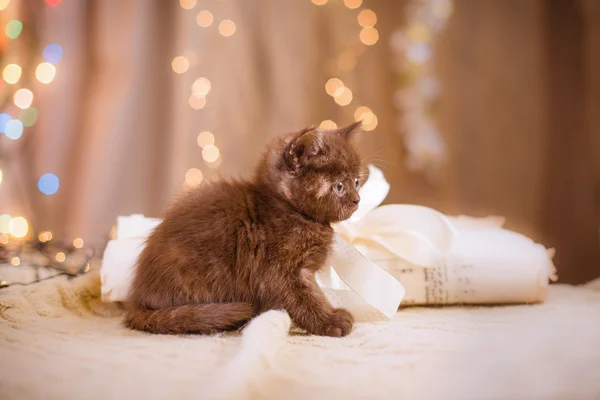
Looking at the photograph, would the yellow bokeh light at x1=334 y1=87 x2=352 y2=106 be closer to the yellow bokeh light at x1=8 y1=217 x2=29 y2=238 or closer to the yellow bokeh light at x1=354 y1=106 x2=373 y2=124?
the yellow bokeh light at x1=354 y1=106 x2=373 y2=124

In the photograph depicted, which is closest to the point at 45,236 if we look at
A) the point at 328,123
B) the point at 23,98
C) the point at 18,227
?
the point at 18,227

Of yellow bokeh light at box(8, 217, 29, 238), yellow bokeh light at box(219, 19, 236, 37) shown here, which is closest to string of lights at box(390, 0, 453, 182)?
yellow bokeh light at box(219, 19, 236, 37)

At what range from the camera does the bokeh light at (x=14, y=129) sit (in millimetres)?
2029

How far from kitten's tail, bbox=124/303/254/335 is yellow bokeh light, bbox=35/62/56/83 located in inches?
64.1

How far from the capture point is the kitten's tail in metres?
0.92

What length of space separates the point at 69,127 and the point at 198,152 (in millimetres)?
621

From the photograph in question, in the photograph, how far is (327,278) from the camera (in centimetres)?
114

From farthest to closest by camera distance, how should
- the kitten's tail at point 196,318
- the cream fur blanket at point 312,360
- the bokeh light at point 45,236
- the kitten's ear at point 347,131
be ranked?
the bokeh light at point 45,236 → the kitten's ear at point 347,131 → the kitten's tail at point 196,318 → the cream fur blanket at point 312,360

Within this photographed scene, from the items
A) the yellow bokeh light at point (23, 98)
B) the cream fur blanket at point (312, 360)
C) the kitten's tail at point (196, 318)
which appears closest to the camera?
the cream fur blanket at point (312, 360)

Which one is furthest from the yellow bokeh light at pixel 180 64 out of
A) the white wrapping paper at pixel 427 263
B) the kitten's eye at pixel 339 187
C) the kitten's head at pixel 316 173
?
the kitten's eye at pixel 339 187

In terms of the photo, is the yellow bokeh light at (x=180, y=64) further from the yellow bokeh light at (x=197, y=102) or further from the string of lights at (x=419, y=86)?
the string of lights at (x=419, y=86)

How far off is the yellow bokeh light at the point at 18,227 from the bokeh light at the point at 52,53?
746 millimetres

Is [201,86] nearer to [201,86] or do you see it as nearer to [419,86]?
[201,86]

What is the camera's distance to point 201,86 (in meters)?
2.14
